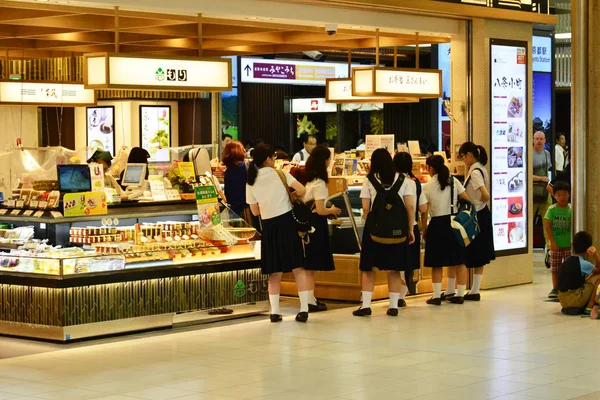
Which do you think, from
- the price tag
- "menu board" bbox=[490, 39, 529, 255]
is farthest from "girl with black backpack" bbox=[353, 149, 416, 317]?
"menu board" bbox=[490, 39, 529, 255]

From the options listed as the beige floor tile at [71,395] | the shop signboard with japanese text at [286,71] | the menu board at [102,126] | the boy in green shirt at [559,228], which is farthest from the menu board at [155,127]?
the beige floor tile at [71,395]

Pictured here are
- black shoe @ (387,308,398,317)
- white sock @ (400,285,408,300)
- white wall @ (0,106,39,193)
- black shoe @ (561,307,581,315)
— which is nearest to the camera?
black shoe @ (561,307,581,315)

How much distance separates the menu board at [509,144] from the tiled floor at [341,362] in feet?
6.61

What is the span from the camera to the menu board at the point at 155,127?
19281 mm

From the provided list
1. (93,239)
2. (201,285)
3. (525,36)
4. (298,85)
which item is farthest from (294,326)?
(298,85)

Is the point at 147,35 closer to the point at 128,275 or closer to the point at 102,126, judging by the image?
the point at 128,275

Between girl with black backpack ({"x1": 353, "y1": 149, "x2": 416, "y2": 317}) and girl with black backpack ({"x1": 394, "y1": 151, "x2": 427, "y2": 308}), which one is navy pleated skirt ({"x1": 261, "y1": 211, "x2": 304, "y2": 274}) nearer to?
girl with black backpack ({"x1": 353, "y1": 149, "x2": 416, "y2": 317})

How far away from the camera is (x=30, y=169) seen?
35.2 ft

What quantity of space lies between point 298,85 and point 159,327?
53.0 feet

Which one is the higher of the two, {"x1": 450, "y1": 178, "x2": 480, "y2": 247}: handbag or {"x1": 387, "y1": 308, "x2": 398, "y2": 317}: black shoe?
{"x1": 450, "y1": 178, "x2": 480, "y2": 247}: handbag

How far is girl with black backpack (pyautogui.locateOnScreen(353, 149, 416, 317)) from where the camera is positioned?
31.2ft

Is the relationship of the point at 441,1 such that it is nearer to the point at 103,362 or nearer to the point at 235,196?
the point at 235,196

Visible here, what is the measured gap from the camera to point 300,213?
30.7 feet

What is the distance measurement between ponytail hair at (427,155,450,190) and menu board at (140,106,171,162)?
9.58 metres
